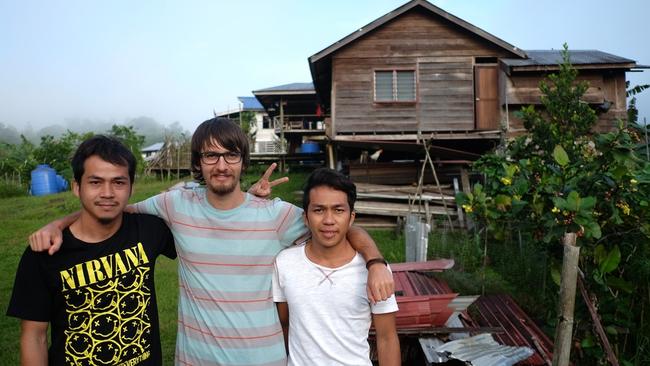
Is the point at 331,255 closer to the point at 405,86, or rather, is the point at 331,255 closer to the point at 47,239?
the point at 47,239

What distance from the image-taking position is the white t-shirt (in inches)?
79.9

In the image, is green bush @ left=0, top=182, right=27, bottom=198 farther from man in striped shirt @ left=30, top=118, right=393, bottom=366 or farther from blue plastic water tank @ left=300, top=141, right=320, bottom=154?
man in striped shirt @ left=30, top=118, right=393, bottom=366

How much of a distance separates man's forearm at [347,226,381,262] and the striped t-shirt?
9.7 inches

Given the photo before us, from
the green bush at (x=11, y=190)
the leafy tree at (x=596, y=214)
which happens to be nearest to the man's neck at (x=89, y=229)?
the leafy tree at (x=596, y=214)

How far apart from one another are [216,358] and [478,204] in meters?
2.21

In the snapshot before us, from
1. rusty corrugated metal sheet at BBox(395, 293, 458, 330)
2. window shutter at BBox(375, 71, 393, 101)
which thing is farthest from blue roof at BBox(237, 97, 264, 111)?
rusty corrugated metal sheet at BBox(395, 293, 458, 330)

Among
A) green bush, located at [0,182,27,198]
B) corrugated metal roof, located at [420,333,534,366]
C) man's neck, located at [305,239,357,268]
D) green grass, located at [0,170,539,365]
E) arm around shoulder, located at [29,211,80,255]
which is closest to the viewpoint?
arm around shoulder, located at [29,211,80,255]

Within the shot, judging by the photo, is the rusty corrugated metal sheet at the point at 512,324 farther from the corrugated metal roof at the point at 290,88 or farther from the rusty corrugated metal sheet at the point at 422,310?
the corrugated metal roof at the point at 290,88

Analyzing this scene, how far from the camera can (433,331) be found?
157 inches

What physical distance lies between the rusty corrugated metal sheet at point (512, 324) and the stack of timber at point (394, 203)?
7.00 meters

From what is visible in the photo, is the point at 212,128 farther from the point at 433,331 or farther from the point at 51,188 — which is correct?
the point at 51,188

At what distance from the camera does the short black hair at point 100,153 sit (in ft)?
6.65

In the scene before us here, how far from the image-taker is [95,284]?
6.29 feet

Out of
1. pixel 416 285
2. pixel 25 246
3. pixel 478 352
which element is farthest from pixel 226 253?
pixel 25 246
